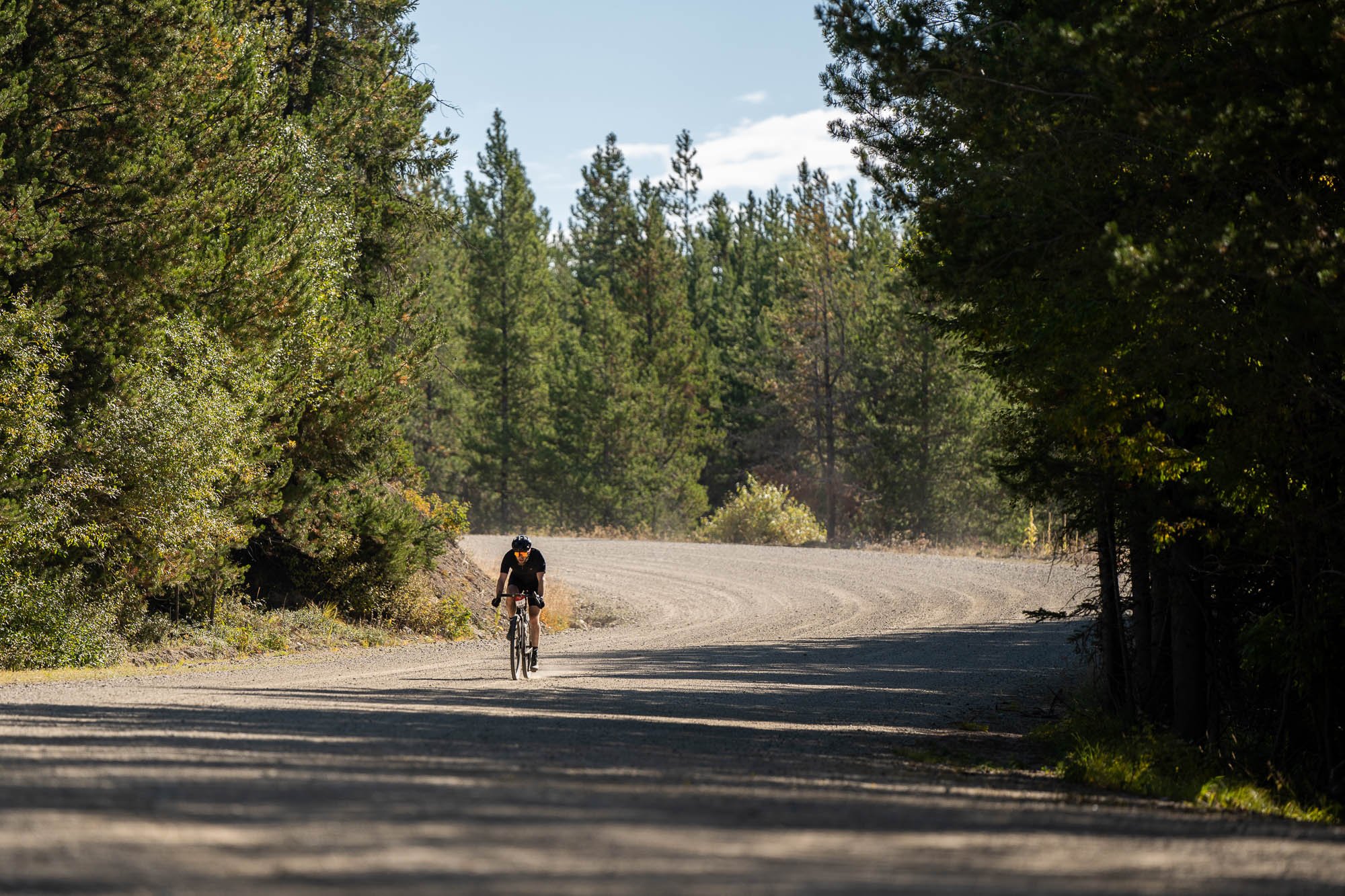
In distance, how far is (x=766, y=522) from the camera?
50125 mm

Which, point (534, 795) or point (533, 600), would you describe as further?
point (533, 600)

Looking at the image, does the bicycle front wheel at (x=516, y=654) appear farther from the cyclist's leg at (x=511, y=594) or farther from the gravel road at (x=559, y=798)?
the gravel road at (x=559, y=798)

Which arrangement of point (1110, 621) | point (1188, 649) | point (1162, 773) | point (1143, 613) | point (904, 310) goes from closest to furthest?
1. point (1162, 773)
2. point (1188, 649)
3. point (1110, 621)
4. point (1143, 613)
5. point (904, 310)

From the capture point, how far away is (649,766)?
8914 millimetres

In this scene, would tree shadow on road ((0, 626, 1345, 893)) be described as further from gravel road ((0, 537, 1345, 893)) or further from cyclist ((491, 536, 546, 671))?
cyclist ((491, 536, 546, 671))

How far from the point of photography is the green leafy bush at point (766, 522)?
163ft

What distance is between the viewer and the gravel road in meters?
5.17

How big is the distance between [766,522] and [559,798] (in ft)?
142

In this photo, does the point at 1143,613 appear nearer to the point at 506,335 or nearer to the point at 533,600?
the point at 533,600

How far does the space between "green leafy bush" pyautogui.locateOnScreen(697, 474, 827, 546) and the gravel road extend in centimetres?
3069

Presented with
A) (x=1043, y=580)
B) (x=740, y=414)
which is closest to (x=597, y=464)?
(x=740, y=414)

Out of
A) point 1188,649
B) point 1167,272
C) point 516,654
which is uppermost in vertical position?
point 1167,272

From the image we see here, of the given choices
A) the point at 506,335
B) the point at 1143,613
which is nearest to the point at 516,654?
the point at 1143,613

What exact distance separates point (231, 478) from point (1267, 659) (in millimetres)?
15962
